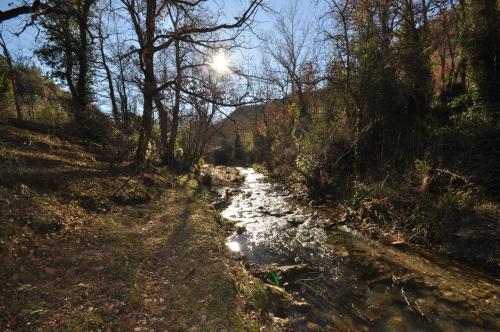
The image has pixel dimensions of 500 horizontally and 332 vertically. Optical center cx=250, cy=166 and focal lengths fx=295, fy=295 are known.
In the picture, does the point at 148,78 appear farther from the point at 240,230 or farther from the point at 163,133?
the point at 240,230

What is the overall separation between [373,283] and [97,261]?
17.8 ft

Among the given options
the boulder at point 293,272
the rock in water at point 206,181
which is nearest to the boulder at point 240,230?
the boulder at point 293,272

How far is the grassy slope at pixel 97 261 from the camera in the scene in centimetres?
409

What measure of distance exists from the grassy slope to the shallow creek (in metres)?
1.42

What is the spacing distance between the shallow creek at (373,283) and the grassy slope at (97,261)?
142 cm

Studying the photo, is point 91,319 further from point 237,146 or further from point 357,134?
point 237,146

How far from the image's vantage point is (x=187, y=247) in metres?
6.81

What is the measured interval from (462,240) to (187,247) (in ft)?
21.7

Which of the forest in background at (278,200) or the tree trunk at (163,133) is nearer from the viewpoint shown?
the forest in background at (278,200)

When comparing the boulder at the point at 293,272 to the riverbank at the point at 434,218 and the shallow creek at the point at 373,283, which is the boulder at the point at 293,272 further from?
the riverbank at the point at 434,218

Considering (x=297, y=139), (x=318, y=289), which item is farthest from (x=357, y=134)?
(x=318, y=289)

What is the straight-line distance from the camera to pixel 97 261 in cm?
532

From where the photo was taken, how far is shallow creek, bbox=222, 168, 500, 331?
4902 millimetres

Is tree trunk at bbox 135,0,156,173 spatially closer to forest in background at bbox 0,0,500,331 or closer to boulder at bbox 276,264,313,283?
forest in background at bbox 0,0,500,331
